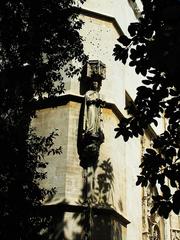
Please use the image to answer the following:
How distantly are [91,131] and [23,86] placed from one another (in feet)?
7.49

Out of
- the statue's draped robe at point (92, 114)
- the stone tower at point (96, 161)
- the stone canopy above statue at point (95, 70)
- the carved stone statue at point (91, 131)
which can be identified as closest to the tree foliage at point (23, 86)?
the stone tower at point (96, 161)

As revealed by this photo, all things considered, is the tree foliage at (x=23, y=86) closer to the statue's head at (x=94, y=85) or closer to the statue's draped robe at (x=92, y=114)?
the statue's draped robe at (x=92, y=114)

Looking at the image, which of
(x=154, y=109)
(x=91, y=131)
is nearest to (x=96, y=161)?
(x=91, y=131)

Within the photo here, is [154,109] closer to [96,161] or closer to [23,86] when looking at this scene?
[23,86]

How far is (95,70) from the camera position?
336 inches

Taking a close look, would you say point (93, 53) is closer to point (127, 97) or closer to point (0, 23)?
point (127, 97)

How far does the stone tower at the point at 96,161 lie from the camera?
292 inches

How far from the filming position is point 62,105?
856cm

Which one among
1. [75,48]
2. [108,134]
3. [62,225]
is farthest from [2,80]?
[108,134]

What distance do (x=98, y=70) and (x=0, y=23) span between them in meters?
3.11

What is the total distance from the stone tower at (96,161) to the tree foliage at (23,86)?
1.36 metres

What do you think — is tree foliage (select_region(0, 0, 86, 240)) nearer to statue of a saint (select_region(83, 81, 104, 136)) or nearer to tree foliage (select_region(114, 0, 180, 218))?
tree foliage (select_region(114, 0, 180, 218))

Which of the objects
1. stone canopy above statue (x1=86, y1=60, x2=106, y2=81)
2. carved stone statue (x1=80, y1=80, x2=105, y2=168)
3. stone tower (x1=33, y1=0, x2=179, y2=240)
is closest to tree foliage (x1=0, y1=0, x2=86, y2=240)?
stone tower (x1=33, y1=0, x2=179, y2=240)

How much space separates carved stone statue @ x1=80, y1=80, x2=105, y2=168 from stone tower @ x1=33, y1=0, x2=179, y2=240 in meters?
0.13
